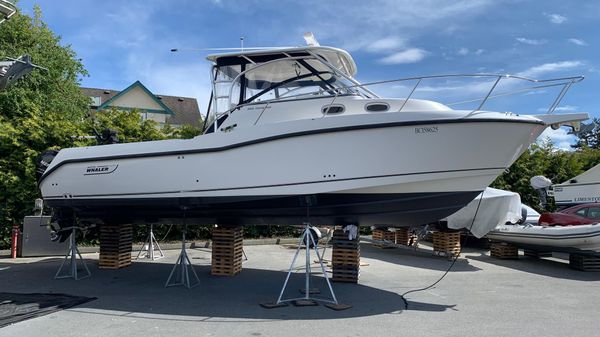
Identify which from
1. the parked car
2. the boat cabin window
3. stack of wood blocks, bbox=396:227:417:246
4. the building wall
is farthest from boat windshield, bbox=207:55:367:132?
the building wall

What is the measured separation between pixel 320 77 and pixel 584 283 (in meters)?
5.57

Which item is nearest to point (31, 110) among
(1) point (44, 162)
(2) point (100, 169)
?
(1) point (44, 162)

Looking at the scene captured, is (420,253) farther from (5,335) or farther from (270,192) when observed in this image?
(5,335)

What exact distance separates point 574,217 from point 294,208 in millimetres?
7717

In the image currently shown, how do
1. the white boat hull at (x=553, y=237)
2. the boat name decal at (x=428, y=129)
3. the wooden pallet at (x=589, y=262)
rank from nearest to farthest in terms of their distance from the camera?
the boat name decal at (x=428, y=129), the white boat hull at (x=553, y=237), the wooden pallet at (x=589, y=262)

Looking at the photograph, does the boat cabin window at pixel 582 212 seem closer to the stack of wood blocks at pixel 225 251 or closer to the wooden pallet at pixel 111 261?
the stack of wood blocks at pixel 225 251

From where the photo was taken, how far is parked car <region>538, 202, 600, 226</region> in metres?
10.4

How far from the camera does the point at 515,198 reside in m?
10.5

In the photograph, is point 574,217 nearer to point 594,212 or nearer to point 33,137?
point 594,212

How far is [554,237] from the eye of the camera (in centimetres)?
880

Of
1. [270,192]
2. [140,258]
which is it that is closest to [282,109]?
[270,192]

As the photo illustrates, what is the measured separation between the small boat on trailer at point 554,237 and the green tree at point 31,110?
1029 centimetres

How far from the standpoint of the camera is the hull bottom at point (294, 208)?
5.99 metres

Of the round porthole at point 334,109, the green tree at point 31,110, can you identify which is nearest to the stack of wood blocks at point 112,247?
the green tree at point 31,110
